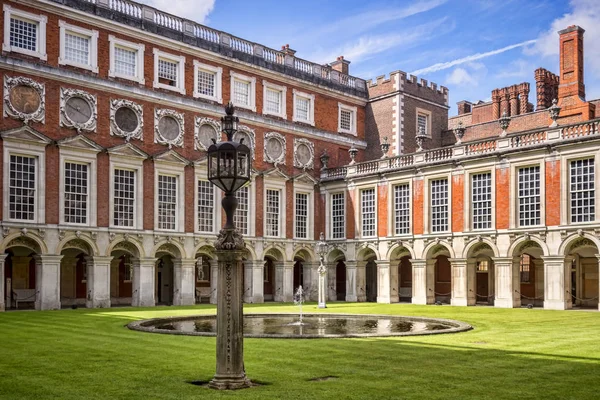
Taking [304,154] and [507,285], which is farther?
[304,154]

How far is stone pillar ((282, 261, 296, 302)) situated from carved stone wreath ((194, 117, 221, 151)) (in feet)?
30.6

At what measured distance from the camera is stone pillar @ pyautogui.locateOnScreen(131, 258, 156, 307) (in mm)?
36812

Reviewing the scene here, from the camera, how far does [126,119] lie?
3694 centimetres

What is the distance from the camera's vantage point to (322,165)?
46.8 meters

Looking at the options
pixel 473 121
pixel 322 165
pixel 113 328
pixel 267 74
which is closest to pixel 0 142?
pixel 113 328

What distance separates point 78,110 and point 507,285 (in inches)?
939

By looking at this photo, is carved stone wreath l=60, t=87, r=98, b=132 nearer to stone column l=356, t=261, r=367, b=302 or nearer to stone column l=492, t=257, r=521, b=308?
stone column l=356, t=261, r=367, b=302

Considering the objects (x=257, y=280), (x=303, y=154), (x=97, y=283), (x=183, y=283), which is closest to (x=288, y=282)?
(x=257, y=280)

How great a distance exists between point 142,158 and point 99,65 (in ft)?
17.5

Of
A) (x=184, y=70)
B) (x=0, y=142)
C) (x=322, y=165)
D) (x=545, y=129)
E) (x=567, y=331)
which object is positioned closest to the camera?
(x=567, y=331)

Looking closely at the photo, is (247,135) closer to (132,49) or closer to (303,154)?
(303,154)

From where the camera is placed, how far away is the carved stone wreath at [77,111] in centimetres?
3425

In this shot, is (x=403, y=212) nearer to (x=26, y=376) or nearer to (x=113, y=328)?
(x=113, y=328)

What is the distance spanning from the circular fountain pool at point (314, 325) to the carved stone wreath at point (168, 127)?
47.5 feet
